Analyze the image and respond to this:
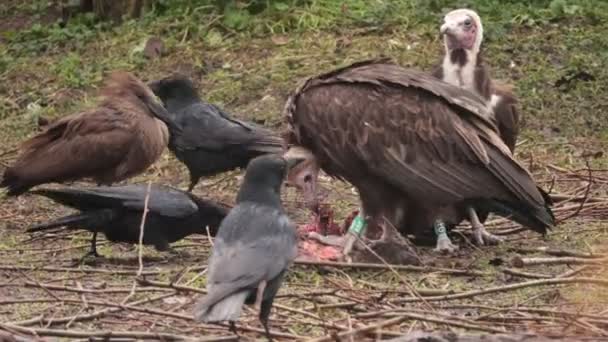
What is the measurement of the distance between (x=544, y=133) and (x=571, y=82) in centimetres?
73

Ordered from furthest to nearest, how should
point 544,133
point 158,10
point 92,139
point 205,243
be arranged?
point 158,10, point 544,133, point 92,139, point 205,243

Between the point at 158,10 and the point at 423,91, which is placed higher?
the point at 423,91

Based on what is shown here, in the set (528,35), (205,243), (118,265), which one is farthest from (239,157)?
(528,35)

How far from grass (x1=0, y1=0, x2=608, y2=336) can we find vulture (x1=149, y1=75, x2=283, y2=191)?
26 cm

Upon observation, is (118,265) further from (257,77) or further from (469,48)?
(257,77)

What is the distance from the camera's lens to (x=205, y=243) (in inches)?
324

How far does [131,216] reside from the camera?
25.3 feet

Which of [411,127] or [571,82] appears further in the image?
[571,82]

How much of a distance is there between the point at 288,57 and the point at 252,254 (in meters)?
6.58

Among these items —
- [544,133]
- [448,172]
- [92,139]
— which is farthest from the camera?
[544,133]

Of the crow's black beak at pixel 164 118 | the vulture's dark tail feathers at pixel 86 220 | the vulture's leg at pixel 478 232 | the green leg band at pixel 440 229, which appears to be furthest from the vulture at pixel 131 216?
the crow's black beak at pixel 164 118

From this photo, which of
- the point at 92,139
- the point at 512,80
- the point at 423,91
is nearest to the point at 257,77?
the point at 512,80

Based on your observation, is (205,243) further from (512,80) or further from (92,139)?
(512,80)

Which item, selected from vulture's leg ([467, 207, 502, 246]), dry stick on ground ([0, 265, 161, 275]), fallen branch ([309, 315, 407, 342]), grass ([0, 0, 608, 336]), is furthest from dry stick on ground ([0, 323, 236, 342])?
grass ([0, 0, 608, 336])
